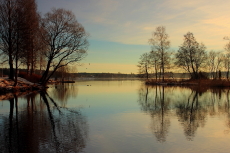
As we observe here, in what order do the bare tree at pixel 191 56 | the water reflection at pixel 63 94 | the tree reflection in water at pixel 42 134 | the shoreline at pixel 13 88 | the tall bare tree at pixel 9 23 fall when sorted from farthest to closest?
the bare tree at pixel 191 56, the tall bare tree at pixel 9 23, the shoreline at pixel 13 88, the water reflection at pixel 63 94, the tree reflection in water at pixel 42 134

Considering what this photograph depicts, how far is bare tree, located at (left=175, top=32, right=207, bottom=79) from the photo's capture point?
5150cm

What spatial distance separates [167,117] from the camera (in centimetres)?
1146

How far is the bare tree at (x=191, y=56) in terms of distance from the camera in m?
51.5

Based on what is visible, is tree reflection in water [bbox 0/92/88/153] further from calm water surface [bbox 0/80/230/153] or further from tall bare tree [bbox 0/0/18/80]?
tall bare tree [bbox 0/0/18/80]

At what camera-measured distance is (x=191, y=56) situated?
5156 cm

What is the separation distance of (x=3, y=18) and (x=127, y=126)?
85.1 ft

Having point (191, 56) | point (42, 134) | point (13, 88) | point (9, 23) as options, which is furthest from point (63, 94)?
point (191, 56)

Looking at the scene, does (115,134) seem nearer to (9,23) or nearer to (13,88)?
(13,88)

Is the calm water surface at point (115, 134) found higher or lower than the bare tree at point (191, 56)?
lower

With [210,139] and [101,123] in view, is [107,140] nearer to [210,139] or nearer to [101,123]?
[101,123]

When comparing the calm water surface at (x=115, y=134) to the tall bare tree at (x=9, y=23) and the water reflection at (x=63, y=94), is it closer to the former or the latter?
the water reflection at (x=63, y=94)

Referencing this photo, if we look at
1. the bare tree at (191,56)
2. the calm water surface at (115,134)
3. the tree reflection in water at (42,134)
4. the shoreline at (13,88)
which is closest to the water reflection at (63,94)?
the shoreline at (13,88)

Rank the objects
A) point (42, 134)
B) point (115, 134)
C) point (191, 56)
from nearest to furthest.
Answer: point (42, 134)
point (115, 134)
point (191, 56)

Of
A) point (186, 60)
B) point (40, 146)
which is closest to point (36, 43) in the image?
point (40, 146)
